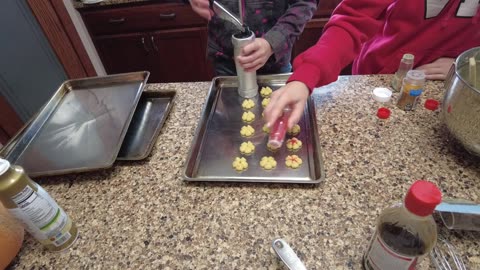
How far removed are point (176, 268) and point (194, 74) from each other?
5.51 feet

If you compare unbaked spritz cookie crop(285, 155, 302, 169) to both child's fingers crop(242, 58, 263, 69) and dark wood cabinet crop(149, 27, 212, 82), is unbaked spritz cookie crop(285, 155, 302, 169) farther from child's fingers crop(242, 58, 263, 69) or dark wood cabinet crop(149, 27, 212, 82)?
dark wood cabinet crop(149, 27, 212, 82)

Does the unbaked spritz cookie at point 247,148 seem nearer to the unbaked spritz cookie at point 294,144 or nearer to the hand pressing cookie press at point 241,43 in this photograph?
the unbaked spritz cookie at point 294,144

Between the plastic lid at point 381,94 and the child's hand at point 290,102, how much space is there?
0.66ft

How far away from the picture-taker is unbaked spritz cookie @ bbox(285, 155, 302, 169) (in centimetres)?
57

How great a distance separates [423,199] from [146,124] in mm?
621

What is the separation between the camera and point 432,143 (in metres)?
0.57

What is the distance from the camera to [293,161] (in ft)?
1.88

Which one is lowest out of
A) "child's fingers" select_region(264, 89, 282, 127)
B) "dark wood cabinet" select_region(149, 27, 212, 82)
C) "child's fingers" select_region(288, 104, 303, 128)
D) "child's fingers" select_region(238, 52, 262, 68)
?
"dark wood cabinet" select_region(149, 27, 212, 82)

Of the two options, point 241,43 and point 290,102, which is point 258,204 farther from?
point 241,43

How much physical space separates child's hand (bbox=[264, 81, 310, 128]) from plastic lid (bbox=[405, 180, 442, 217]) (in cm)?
30

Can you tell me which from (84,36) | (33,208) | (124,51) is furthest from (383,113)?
(84,36)

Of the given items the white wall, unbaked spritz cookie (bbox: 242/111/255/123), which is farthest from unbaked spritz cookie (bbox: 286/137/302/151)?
the white wall

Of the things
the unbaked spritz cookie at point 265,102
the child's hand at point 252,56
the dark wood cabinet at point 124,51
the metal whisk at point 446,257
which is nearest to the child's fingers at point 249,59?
the child's hand at point 252,56

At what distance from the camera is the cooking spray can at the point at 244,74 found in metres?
0.71
